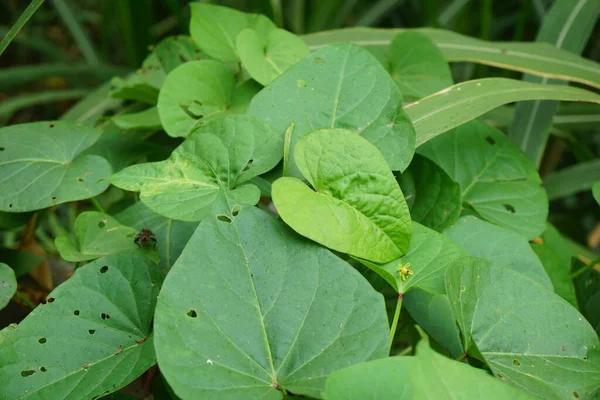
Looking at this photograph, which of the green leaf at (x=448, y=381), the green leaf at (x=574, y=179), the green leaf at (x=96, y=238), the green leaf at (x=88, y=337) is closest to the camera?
the green leaf at (x=448, y=381)

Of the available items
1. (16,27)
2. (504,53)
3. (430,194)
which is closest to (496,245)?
(430,194)

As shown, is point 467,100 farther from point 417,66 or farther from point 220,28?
point 220,28

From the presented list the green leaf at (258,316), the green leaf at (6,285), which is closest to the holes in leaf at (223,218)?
the green leaf at (258,316)

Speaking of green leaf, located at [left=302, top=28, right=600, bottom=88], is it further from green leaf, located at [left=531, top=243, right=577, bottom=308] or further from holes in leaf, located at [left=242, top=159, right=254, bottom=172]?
holes in leaf, located at [left=242, top=159, right=254, bottom=172]

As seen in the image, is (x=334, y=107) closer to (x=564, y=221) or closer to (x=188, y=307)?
(x=188, y=307)

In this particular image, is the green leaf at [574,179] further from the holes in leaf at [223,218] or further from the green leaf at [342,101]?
the holes in leaf at [223,218]

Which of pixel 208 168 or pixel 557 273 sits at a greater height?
pixel 208 168

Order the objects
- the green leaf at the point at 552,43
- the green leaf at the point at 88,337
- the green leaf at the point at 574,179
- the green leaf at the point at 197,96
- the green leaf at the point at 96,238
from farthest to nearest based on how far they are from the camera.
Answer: the green leaf at the point at 574,179, the green leaf at the point at 552,43, the green leaf at the point at 197,96, the green leaf at the point at 96,238, the green leaf at the point at 88,337

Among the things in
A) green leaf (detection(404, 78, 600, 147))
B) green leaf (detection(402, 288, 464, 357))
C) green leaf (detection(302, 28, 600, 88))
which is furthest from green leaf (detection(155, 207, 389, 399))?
green leaf (detection(302, 28, 600, 88))

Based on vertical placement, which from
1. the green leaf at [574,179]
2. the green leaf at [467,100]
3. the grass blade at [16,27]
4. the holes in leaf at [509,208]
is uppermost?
the grass blade at [16,27]
